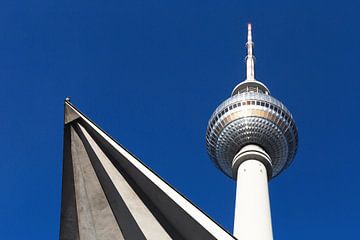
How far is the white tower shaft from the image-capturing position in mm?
40097

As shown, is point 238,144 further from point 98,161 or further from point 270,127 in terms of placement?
point 98,161

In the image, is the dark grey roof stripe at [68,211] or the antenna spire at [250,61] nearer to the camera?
the dark grey roof stripe at [68,211]

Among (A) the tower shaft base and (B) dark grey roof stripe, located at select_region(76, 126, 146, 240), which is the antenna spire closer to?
(A) the tower shaft base

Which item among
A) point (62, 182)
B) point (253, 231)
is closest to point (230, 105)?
point (253, 231)

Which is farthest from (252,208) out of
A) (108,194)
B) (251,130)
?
(108,194)

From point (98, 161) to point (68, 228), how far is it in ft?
7.18

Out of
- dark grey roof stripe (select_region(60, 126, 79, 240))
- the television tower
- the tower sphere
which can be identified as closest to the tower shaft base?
the television tower

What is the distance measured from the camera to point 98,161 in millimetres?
14242

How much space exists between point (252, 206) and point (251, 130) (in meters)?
11.5

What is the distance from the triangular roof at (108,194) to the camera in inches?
489

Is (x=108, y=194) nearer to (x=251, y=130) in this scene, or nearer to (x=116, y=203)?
(x=116, y=203)

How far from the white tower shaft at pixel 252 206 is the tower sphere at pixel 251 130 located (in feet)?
14.5

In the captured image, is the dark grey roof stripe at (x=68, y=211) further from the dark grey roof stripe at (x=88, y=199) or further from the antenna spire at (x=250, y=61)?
the antenna spire at (x=250, y=61)

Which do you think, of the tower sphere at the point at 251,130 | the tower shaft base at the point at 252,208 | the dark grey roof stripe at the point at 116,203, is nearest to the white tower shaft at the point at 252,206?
the tower shaft base at the point at 252,208
